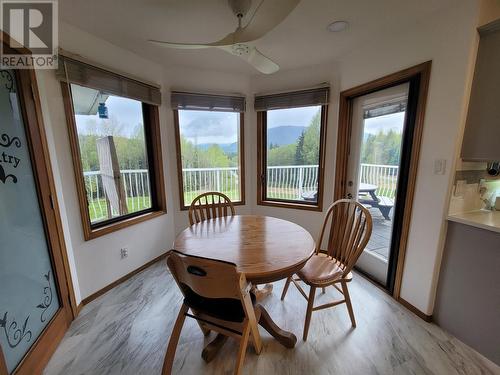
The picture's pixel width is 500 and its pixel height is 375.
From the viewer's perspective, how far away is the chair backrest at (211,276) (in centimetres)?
92

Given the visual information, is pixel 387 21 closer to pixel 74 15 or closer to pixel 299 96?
pixel 299 96

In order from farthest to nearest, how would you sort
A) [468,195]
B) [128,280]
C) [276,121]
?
[276,121], [128,280], [468,195]

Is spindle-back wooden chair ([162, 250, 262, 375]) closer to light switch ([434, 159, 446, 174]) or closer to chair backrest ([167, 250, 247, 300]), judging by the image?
chair backrest ([167, 250, 247, 300])

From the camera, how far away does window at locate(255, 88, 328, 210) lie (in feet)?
8.66

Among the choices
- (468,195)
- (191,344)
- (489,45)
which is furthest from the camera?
(468,195)

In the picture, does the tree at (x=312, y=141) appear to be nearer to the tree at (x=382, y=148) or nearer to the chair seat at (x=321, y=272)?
the tree at (x=382, y=148)

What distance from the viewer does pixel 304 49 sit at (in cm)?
210

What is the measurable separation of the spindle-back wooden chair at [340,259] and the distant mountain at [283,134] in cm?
137

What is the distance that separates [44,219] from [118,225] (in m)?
0.68

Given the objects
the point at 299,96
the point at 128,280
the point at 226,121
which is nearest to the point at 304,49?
the point at 299,96

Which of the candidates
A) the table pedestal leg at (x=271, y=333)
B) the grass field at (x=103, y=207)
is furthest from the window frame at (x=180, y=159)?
the table pedestal leg at (x=271, y=333)

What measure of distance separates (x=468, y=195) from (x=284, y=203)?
71.5 inches

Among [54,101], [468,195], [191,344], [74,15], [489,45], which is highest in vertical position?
[74,15]

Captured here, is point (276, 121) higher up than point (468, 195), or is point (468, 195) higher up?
point (276, 121)
